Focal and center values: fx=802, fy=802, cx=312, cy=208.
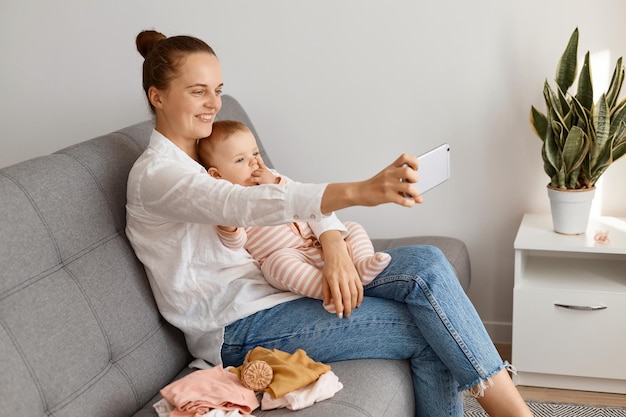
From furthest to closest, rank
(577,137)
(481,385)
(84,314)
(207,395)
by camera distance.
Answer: (577,137) → (481,385) → (84,314) → (207,395)

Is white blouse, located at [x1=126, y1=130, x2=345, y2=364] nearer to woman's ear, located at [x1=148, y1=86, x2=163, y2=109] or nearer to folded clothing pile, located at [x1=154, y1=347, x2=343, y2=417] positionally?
woman's ear, located at [x1=148, y1=86, x2=163, y2=109]

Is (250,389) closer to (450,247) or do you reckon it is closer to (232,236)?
(232,236)

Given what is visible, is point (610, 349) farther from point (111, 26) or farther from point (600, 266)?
point (111, 26)

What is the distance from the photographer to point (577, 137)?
8.24 ft

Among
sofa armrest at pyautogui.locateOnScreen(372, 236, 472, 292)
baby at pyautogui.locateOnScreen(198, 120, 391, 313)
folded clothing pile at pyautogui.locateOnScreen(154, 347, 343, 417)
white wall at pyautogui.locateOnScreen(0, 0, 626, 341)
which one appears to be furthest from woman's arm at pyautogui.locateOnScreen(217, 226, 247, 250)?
white wall at pyautogui.locateOnScreen(0, 0, 626, 341)

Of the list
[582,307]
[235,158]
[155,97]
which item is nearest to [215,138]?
[235,158]

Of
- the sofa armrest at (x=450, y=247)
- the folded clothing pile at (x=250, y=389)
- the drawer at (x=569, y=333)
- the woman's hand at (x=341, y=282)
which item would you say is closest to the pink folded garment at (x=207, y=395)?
the folded clothing pile at (x=250, y=389)

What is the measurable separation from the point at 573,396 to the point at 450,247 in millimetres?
624

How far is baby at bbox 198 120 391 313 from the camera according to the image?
6.52ft

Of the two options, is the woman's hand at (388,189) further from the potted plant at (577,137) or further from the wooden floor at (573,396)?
the wooden floor at (573,396)

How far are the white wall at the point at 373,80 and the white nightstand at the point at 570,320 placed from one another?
→ 0.32 metres

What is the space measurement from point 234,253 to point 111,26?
151 cm

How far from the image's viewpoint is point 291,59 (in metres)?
3.00

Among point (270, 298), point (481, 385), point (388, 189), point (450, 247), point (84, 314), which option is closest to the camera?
point (388, 189)
